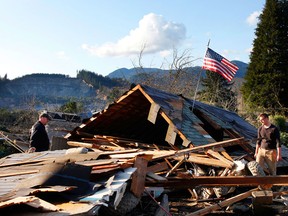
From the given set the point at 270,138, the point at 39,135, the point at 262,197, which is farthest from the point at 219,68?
the point at 39,135

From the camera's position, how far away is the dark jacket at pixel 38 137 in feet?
31.5

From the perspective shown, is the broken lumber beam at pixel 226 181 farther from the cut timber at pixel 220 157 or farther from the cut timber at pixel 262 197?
the cut timber at pixel 220 157

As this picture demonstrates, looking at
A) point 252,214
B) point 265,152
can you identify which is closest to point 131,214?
point 252,214

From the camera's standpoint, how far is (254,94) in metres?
31.1

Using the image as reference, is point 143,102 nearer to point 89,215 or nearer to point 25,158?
point 25,158

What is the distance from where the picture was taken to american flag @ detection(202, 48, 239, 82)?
10.7m

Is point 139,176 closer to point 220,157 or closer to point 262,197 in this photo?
point 262,197

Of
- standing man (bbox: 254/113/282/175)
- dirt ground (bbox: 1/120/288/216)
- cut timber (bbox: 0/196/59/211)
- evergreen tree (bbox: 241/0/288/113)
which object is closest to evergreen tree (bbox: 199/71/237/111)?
evergreen tree (bbox: 241/0/288/113)

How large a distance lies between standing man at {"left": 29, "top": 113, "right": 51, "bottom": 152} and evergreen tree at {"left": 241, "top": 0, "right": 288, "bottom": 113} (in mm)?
22159

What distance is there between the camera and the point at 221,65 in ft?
35.3

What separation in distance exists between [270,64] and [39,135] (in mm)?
25709

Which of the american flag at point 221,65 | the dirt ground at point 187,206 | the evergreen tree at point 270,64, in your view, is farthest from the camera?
the evergreen tree at point 270,64

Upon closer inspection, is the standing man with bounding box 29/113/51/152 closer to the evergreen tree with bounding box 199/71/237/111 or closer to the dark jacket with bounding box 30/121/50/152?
the dark jacket with bounding box 30/121/50/152

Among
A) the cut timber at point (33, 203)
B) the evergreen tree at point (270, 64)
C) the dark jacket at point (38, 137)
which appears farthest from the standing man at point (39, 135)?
the evergreen tree at point (270, 64)
